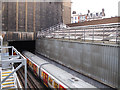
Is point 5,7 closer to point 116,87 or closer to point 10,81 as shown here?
point 10,81

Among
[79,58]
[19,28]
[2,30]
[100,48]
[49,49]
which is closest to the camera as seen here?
[100,48]

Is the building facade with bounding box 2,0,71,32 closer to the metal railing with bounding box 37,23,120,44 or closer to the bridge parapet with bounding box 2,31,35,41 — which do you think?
the bridge parapet with bounding box 2,31,35,41


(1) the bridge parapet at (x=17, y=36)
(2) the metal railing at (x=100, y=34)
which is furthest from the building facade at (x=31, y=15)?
(2) the metal railing at (x=100, y=34)

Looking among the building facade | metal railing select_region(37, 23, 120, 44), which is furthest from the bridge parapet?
metal railing select_region(37, 23, 120, 44)

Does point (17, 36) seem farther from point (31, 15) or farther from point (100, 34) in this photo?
point (100, 34)

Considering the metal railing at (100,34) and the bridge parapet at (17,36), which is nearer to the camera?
the metal railing at (100,34)

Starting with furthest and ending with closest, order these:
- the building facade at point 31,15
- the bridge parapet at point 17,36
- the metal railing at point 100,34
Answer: the building facade at point 31,15 < the bridge parapet at point 17,36 < the metal railing at point 100,34

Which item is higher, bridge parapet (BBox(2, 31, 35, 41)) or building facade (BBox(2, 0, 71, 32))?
building facade (BBox(2, 0, 71, 32))

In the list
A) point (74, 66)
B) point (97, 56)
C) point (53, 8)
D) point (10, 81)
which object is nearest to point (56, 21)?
point (53, 8)

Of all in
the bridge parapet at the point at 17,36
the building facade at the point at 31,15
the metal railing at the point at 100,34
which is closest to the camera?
the metal railing at the point at 100,34

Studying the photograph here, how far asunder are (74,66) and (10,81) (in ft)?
21.7

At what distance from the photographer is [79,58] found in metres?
11.9

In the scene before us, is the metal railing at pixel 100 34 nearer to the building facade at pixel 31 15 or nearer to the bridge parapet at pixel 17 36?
the bridge parapet at pixel 17 36

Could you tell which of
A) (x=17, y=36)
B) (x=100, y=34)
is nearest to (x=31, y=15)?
(x=17, y=36)
